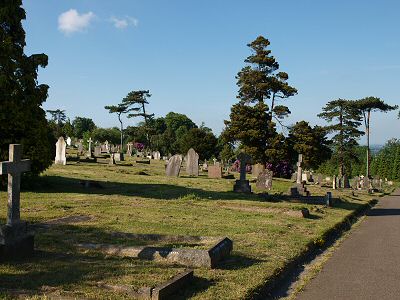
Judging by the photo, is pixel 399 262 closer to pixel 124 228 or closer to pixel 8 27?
pixel 124 228

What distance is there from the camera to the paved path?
6410 millimetres

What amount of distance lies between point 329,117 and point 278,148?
57.6ft

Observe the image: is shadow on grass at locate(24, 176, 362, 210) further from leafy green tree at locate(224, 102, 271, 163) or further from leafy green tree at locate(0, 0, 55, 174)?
leafy green tree at locate(224, 102, 271, 163)

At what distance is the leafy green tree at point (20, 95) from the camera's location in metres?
14.9

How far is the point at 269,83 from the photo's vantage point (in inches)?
1624

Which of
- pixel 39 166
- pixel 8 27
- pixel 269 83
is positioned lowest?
pixel 39 166

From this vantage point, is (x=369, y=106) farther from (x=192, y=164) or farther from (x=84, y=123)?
(x=84, y=123)

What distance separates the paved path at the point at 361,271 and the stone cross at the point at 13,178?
4.68 m

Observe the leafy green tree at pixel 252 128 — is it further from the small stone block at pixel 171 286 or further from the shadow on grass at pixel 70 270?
the small stone block at pixel 171 286

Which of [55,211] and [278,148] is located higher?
[278,148]

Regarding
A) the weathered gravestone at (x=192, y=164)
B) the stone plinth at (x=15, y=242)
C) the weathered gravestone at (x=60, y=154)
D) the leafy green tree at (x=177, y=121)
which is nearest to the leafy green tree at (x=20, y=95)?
the stone plinth at (x=15, y=242)

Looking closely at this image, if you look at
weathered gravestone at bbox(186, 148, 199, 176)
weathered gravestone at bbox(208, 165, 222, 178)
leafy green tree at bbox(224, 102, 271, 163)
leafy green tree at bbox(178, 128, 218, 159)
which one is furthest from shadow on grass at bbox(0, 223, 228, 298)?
leafy green tree at bbox(178, 128, 218, 159)

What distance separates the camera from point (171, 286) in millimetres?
5410

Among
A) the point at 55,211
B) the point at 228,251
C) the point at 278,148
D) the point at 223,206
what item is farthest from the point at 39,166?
the point at 278,148
